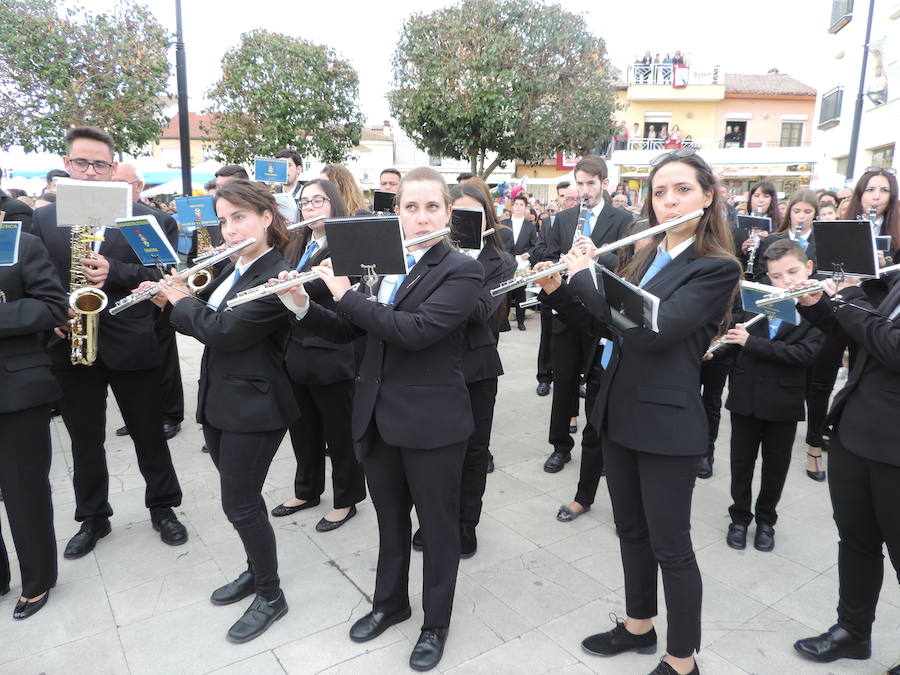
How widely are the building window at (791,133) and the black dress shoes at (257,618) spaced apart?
36603mm

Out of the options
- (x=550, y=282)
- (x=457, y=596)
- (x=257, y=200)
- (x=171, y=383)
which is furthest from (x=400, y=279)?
(x=171, y=383)

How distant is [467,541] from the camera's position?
134 inches

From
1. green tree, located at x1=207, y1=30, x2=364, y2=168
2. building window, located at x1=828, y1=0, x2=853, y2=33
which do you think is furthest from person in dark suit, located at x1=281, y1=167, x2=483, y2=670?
building window, located at x1=828, y1=0, x2=853, y2=33

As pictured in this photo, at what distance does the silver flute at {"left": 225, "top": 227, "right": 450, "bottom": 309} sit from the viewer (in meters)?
2.35

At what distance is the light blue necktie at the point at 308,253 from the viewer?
3543 mm

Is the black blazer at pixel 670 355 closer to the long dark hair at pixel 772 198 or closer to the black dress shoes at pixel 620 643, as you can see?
the black dress shoes at pixel 620 643

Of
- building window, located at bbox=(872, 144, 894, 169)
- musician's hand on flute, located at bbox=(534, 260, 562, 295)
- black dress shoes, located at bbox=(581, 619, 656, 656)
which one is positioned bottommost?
black dress shoes, located at bbox=(581, 619, 656, 656)

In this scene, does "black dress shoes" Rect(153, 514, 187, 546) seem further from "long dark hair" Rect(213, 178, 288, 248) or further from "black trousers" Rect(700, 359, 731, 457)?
"black trousers" Rect(700, 359, 731, 457)

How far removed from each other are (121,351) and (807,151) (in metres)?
21.9

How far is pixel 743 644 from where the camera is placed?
269cm

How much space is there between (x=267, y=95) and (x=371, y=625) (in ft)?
47.7

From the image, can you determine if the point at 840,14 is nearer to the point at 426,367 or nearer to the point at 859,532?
the point at 859,532

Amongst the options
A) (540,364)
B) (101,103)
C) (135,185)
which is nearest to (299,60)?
(101,103)

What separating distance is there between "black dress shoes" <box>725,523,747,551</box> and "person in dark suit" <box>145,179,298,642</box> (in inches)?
103
